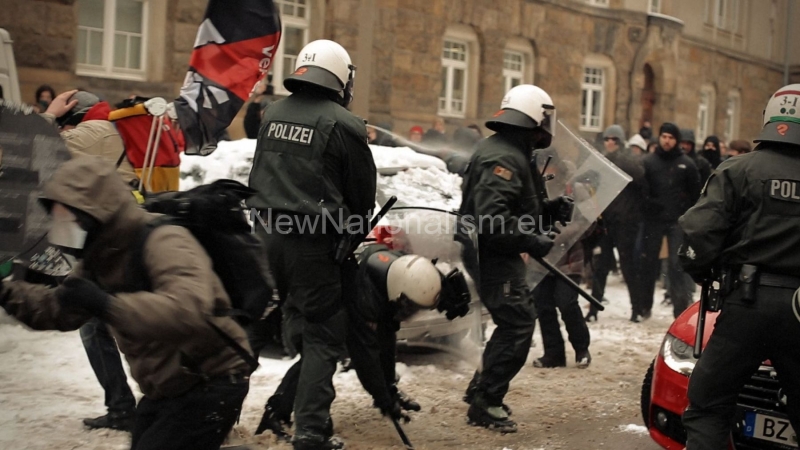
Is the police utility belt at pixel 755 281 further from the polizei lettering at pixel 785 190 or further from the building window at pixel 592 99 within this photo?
the building window at pixel 592 99

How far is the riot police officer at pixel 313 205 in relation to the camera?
200 inches

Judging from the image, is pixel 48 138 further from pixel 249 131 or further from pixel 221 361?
pixel 249 131

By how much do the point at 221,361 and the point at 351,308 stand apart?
7.07ft

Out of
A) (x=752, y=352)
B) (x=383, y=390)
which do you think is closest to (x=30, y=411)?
(x=383, y=390)

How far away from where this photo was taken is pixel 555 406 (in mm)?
6766

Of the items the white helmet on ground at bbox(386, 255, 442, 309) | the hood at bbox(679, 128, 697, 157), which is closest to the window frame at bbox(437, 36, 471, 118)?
the hood at bbox(679, 128, 697, 157)

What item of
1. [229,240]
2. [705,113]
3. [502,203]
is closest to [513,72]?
[705,113]

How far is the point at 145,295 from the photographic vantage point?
9.74 feet

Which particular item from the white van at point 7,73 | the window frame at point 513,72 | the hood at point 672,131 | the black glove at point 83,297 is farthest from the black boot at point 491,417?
the window frame at point 513,72

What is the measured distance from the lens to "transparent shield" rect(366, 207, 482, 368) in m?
6.26

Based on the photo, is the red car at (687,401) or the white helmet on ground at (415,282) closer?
the red car at (687,401)

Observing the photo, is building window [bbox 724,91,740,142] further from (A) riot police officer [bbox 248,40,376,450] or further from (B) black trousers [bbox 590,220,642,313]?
(A) riot police officer [bbox 248,40,376,450]

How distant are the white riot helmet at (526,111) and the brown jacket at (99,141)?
2151 mm

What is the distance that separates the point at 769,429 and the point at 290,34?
44.7 ft
